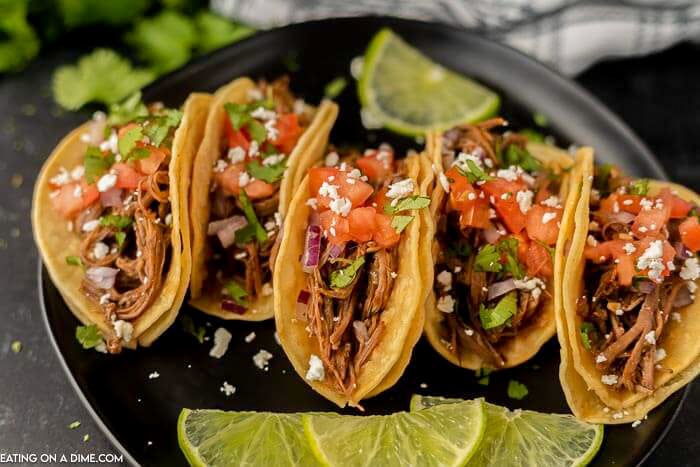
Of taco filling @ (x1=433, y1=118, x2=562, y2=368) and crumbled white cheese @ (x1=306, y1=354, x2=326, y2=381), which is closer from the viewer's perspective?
crumbled white cheese @ (x1=306, y1=354, x2=326, y2=381)

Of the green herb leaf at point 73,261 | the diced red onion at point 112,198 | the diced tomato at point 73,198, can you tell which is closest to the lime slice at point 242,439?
the green herb leaf at point 73,261

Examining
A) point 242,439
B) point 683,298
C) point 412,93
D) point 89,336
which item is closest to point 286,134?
point 412,93

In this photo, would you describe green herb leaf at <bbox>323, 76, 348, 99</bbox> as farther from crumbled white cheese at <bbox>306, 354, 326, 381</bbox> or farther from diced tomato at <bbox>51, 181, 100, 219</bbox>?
crumbled white cheese at <bbox>306, 354, 326, 381</bbox>

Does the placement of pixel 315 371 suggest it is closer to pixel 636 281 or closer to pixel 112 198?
pixel 112 198

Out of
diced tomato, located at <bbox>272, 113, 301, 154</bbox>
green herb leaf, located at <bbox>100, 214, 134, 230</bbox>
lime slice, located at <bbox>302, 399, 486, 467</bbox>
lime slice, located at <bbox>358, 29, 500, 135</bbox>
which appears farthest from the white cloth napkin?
lime slice, located at <bbox>302, 399, 486, 467</bbox>

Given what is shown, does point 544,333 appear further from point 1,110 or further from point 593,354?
point 1,110
